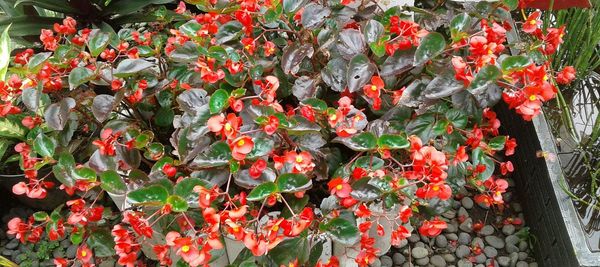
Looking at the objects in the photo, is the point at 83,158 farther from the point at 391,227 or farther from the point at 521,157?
the point at 521,157

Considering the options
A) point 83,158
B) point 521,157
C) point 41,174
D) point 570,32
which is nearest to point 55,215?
point 83,158

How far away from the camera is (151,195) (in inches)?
41.1

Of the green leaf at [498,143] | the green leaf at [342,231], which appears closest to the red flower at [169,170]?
the green leaf at [342,231]

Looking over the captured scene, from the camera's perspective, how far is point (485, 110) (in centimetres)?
131

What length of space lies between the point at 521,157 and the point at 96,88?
132 centimetres

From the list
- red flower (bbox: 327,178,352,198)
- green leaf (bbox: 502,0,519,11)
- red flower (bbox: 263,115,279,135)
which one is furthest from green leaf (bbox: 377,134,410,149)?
green leaf (bbox: 502,0,519,11)

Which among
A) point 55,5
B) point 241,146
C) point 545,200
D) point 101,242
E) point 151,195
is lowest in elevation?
point 545,200

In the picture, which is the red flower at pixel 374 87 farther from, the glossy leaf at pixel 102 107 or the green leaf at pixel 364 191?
the glossy leaf at pixel 102 107

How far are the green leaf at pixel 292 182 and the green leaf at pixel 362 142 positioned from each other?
12 centimetres

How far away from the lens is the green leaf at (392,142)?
43.3 inches

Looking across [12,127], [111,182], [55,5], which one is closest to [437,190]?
[111,182]

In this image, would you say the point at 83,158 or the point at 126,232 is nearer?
the point at 126,232

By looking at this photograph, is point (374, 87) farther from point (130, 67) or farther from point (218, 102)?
point (130, 67)

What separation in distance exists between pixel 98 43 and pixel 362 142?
0.61m
